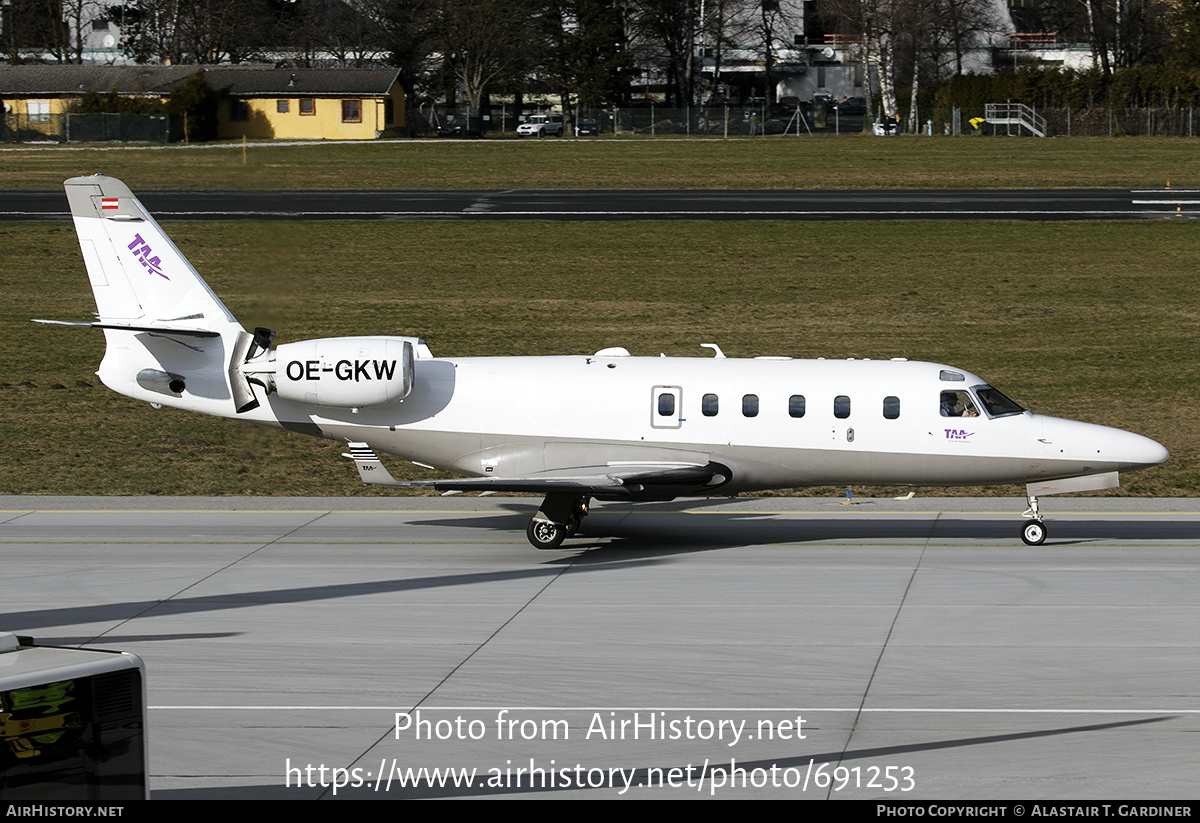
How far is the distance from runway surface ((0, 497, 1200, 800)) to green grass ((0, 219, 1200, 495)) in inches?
138

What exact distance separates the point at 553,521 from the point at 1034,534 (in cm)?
733

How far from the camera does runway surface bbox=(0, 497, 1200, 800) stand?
1288 cm

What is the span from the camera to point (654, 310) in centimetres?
4303

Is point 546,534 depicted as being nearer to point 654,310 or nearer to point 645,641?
point 645,641

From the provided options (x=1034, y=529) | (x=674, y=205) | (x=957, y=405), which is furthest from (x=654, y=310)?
(x=1034, y=529)

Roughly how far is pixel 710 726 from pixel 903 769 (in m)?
2.03

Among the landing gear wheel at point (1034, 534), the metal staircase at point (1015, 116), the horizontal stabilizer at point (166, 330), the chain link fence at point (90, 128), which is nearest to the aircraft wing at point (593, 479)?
the horizontal stabilizer at point (166, 330)

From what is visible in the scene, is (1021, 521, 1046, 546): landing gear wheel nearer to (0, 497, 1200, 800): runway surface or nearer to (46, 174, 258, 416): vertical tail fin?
(0, 497, 1200, 800): runway surface

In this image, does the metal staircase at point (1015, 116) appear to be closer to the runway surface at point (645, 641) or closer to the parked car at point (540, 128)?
the parked car at point (540, 128)

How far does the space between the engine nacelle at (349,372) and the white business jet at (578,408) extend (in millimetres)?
22

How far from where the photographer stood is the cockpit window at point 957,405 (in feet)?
71.0

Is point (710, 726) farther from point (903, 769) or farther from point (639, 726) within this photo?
point (903, 769)

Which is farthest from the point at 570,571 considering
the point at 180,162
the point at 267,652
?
the point at 180,162
